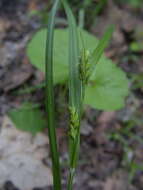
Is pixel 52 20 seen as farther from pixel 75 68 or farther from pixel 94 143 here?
pixel 94 143

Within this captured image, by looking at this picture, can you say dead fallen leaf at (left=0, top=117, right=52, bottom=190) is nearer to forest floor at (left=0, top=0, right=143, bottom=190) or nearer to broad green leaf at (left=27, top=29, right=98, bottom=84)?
forest floor at (left=0, top=0, right=143, bottom=190)

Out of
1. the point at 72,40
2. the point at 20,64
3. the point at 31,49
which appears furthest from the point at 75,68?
the point at 20,64

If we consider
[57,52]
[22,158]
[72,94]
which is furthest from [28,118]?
[72,94]

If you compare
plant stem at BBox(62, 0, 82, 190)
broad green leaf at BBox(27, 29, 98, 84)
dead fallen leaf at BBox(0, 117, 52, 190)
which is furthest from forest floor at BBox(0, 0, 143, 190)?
plant stem at BBox(62, 0, 82, 190)

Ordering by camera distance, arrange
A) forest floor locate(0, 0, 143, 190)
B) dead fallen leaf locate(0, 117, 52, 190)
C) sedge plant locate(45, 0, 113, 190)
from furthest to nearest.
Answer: forest floor locate(0, 0, 143, 190) → dead fallen leaf locate(0, 117, 52, 190) → sedge plant locate(45, 0, 113, 190)

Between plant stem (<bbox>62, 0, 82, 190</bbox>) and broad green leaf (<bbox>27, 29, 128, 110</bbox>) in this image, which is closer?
plant stem (<bbox>62, 0, 82, 190</bbox>)

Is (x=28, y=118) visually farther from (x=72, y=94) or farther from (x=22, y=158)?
(x=72, y=94)

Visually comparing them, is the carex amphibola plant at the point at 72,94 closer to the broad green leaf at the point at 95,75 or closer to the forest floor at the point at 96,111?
the broad green leaf at the point at 95,75
